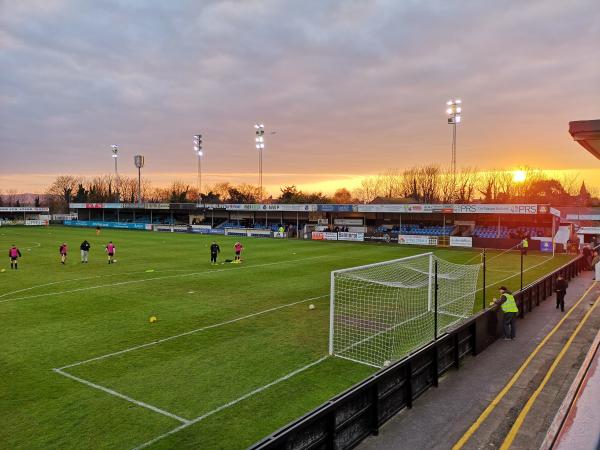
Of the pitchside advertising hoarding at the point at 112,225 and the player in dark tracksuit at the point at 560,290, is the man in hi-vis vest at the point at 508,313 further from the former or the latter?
the pitchside advertising hoarding at the point at 112,225

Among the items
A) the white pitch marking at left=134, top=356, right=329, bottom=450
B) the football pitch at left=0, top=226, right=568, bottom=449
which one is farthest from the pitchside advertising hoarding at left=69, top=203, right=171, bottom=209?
the white pitch marking at left=134, top=356, right=329, bottom=450

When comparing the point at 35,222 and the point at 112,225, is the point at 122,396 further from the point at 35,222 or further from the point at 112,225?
the point at 35,222

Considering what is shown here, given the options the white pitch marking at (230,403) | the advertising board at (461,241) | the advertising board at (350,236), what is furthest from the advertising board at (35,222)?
the white pitch marking at (230,403)

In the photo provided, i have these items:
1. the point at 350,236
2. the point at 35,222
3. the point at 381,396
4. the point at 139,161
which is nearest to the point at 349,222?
the point at 350,236

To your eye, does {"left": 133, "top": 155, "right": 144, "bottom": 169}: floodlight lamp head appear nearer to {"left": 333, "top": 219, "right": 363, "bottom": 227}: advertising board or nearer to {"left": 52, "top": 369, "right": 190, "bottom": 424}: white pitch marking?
{"left": 333, "top": 219, "right": 363, "bottom": 227}: advertising board

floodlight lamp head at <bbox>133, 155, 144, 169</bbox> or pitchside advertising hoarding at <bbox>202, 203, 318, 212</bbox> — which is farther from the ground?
floodlight lamp head at <bbox>133, 155, 144, 169</bbox>

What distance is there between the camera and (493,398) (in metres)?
9.65

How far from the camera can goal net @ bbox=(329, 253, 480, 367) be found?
41.5 feet

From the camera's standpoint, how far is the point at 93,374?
35.6 feet

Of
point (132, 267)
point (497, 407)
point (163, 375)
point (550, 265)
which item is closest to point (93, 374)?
point (163, 375)

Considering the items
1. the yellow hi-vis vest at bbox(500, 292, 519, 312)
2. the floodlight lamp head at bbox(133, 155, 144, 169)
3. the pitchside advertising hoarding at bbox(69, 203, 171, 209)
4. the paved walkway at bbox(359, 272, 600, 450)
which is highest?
the floodlight lamp head at bbox(133, 155, 144, 169)

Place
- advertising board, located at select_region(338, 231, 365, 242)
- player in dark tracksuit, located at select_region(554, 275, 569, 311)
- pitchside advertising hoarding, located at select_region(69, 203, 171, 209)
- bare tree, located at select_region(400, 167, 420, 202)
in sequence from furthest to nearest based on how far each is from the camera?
bare tree, located at select_region(400, 167, 420, 202), pitchside advertising hoarding, located at select_region(69, 203, 171, 209), advertising board, located at select_region(338, 231, 365, 242), player in dark tracksuit, located at select_region(554, 275, 569, 311)

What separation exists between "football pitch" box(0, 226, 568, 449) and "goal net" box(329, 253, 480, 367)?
864mm

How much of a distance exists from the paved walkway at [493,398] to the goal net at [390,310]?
1.57 meters
